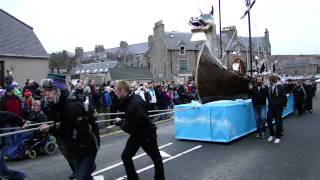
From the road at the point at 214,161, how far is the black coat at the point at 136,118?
1.38m

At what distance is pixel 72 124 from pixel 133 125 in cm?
107

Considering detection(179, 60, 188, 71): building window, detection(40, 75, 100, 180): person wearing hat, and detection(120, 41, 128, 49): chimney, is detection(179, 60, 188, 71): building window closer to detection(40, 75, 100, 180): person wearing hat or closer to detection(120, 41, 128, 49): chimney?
detection(120, 41, 128, 49): chimney

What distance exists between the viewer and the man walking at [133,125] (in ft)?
18.1

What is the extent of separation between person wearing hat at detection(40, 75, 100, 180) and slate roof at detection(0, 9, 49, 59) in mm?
20156

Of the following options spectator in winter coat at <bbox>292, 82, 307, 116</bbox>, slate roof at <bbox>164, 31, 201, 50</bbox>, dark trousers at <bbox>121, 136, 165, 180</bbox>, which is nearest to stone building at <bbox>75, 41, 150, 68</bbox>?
slate roof at <bbox>164, 31, 201, 50</bbox>

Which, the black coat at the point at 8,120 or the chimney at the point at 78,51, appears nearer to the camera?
the black coat at the point at 8,120

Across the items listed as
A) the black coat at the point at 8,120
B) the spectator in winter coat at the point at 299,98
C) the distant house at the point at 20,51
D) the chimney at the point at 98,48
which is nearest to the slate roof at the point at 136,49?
the chimney at the point at 98,48

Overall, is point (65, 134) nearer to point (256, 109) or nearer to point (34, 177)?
point (34, 177)

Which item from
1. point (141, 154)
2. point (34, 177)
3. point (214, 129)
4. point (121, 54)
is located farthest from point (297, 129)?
point (121, 54)

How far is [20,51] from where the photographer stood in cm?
2480

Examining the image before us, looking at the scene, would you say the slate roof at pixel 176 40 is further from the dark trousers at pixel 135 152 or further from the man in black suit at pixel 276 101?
the dark trousers at pixel 135 152

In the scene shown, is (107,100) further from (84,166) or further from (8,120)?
(84,166)

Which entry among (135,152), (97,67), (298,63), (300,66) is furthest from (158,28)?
(298,63)

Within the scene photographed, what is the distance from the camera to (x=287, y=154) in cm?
849
